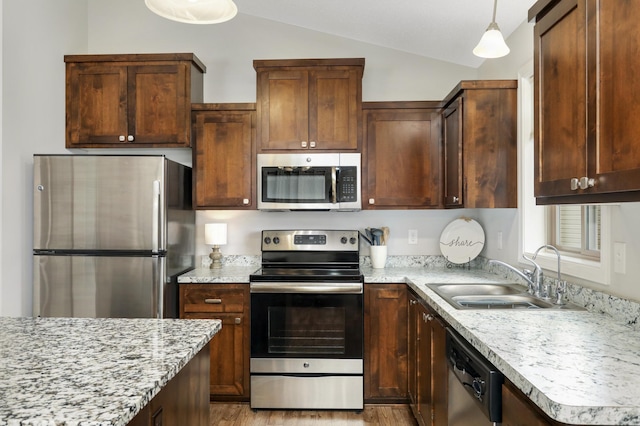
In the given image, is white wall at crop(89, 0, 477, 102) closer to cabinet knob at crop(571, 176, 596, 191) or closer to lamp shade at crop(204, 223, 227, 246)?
lamp shade at crop(204, 223, 227, 246)

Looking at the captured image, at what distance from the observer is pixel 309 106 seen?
3262mm

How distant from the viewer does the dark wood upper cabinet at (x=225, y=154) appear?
3320 mm

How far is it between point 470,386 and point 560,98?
107cm

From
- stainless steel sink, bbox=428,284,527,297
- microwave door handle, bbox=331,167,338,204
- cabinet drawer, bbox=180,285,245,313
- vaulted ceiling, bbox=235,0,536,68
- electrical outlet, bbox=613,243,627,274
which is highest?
vaulted ceiling, bbox=235,0,536,68

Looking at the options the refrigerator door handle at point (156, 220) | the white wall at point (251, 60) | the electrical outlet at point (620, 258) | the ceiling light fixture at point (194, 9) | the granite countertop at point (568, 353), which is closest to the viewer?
the granite countertop at point (568, 353)

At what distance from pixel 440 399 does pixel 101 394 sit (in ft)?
5.44

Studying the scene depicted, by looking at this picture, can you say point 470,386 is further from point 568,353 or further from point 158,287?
point 158,287

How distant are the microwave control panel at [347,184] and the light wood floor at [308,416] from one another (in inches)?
57.1

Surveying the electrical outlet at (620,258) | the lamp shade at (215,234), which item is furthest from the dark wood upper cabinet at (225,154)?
the electrical outlet at (620,258)

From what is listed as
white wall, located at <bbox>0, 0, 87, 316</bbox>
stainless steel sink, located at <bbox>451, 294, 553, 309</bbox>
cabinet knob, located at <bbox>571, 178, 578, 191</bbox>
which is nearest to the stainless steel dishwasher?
stainless steel sink, located at <bbox>451, 294, 553, 309</bbox>

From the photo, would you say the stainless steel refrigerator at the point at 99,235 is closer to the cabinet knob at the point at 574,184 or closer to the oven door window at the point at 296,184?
the oven door window at the point at 296,184

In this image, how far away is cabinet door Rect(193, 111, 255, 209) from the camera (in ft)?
10.9

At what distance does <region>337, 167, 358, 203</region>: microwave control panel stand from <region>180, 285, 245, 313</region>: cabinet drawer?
38.4 inches

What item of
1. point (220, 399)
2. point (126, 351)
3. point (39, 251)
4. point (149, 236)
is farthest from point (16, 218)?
point (126, 351)
